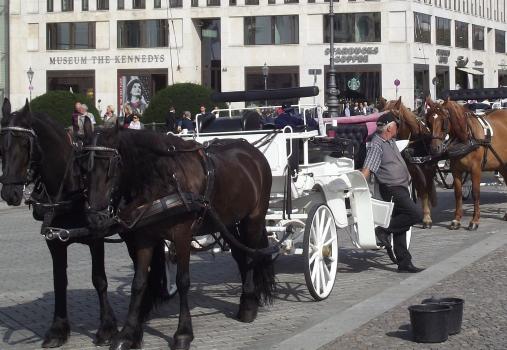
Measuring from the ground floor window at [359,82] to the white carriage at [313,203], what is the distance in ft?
198

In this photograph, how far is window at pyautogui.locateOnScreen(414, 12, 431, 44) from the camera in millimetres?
72750

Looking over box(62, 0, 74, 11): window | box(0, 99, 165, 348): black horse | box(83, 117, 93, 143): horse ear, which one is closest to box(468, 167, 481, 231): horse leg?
box(0, 99, 165, 348): black horse

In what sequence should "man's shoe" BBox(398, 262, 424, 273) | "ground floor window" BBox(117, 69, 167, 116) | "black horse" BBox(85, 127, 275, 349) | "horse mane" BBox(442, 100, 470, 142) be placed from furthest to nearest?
"ground floor window" BBox(117, 69, 167, 116) → "horse mane" BBox(442, 100, 470, 142) → "man's shoe" BBox(398, 262, 424, 273) → "black horse" BBox(85, 127, 275, 349)

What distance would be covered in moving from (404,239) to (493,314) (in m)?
3.07

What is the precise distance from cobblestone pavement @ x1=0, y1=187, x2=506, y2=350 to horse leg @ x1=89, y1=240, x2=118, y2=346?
0.13 m

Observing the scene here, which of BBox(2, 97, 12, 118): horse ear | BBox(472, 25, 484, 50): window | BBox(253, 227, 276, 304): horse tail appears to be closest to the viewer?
BBox(2, 97, 12, 118): horse ear

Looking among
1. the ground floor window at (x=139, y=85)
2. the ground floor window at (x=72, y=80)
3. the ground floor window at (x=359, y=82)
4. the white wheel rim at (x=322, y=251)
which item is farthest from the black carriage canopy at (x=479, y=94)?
the ground floor window at (x=72, y=80)

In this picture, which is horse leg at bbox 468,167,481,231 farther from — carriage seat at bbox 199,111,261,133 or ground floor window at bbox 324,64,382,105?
ground floor window at bbox 324,64,382,105

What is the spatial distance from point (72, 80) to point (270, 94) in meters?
68.0

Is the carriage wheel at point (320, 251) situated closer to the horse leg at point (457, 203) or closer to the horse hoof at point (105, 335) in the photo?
the horse hoof at point (105, 335)

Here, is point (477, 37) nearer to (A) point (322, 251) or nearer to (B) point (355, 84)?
(B) point (355, 84)

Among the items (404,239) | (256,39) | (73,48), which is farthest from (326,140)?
(73,48)

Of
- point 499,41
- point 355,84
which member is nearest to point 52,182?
point 355,84

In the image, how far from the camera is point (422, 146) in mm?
16719
